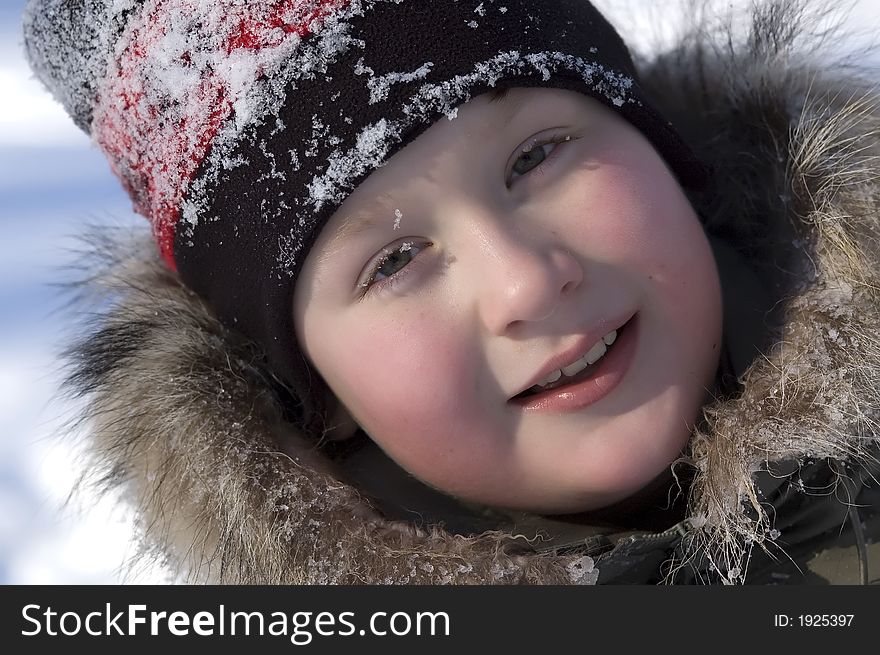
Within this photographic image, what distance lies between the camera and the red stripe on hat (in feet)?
3.38

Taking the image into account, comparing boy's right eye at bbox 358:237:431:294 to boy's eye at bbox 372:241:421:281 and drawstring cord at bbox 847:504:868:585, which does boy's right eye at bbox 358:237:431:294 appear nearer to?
boy's eye at bbox 372:241:421:281

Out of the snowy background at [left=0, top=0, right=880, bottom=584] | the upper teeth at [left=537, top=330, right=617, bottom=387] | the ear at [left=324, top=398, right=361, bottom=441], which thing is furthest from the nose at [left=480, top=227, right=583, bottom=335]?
the snowy background at [left=0, top=0, right=880, bottom=584]

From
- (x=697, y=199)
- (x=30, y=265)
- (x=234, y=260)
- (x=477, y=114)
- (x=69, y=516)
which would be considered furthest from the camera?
(x=30, y=265)

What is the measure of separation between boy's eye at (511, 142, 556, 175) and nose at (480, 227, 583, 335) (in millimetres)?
110

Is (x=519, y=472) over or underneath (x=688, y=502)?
over

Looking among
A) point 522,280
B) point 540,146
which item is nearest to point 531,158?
point 540,146

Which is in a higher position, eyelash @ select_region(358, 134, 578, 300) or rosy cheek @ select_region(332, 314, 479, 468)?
eyelash @ select_region(358, 134, 578, 300)

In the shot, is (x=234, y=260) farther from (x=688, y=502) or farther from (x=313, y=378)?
(x=688, y=502)

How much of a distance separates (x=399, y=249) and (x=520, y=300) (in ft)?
0.59

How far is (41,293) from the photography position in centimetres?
228

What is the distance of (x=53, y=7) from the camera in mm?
1221

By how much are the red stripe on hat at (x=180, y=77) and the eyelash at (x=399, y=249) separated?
0.91ft

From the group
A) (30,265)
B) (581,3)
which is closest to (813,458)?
(581,3)

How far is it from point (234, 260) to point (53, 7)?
1.62ft
